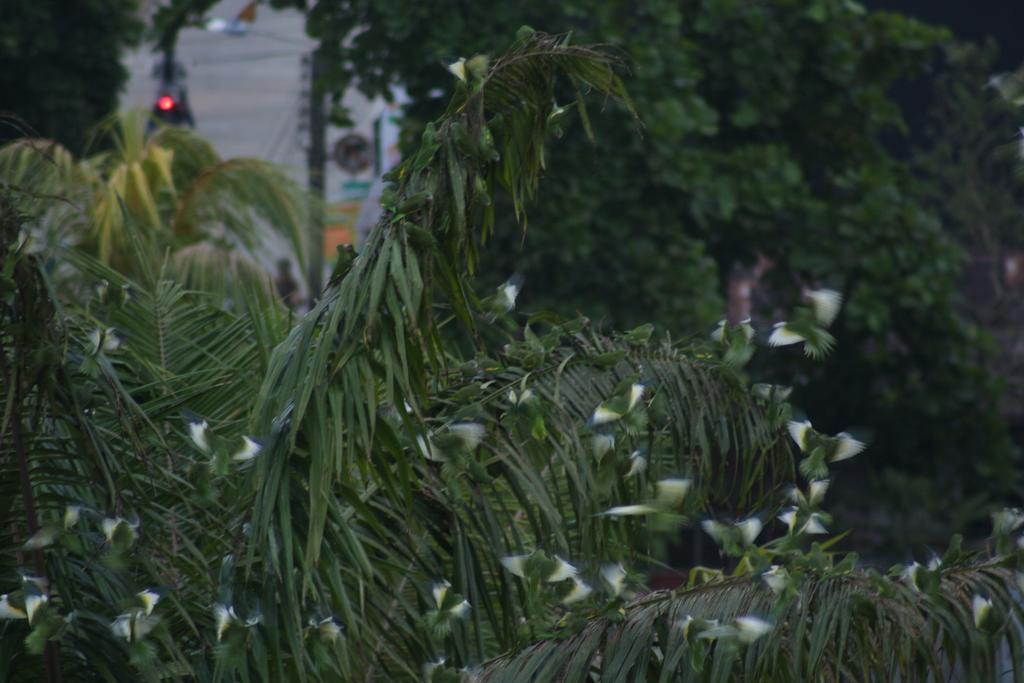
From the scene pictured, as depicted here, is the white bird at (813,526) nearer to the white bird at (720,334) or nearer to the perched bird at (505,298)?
the white bird at (720,334)

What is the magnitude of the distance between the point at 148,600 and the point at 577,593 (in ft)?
2.24

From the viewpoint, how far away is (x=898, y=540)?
9.27 metres

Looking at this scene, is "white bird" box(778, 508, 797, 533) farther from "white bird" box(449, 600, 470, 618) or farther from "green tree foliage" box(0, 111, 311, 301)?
"green tree foliage" box(0, 111, 311, 301)

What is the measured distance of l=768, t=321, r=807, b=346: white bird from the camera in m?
2.33

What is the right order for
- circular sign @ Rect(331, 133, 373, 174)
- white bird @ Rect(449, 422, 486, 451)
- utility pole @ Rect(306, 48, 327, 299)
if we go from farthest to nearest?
circular sign @ Rect(331, 133, 373, 174), utility pole @ Rect(306, 48, 327, 299), white bird @ Rect(449, 422, 486, 451)

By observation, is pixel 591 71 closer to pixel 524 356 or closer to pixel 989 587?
pixel 524 356

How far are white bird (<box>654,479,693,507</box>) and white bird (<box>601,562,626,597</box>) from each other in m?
0.13

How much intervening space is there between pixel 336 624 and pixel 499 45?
18.8 feet

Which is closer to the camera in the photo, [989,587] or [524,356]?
[989,587]

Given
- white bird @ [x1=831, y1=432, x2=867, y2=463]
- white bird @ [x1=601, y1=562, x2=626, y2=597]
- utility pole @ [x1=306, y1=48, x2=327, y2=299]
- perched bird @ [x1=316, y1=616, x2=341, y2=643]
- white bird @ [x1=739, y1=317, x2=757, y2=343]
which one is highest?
white bird @ [x1=739, y1=317, x2=757, y2=343]

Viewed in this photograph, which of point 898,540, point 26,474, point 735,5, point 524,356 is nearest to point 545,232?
point 735,5

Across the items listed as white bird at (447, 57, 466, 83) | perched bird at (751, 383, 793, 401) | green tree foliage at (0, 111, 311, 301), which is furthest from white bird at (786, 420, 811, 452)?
green tree foliage at (0, 111, 311, 301)

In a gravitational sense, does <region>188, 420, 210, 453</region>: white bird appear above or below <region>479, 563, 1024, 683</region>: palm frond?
above

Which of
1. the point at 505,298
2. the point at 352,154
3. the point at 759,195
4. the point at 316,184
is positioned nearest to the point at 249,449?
the point at 505,298
